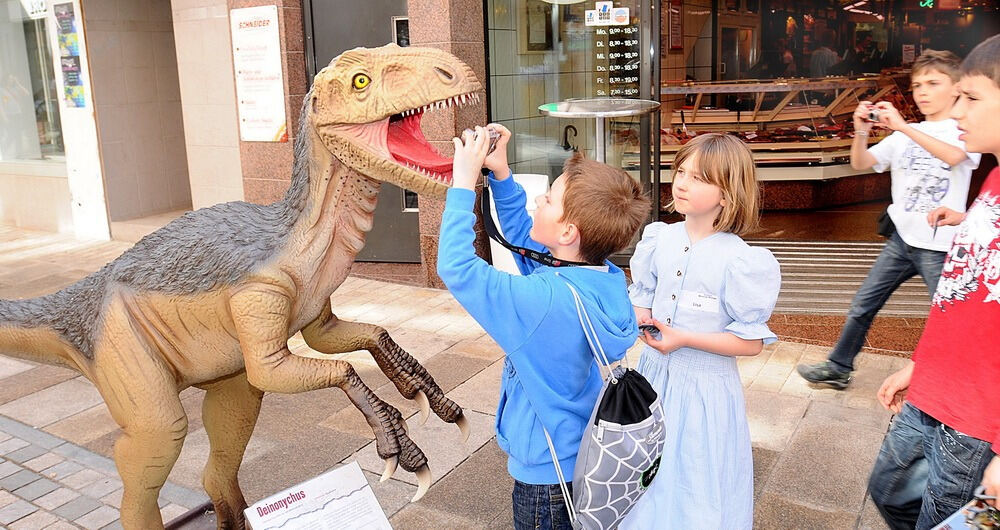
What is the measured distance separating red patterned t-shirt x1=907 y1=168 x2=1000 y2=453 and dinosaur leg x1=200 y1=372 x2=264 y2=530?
183 cm

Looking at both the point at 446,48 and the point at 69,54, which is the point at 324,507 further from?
the point at 69,54

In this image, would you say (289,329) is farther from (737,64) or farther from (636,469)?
(737,64)

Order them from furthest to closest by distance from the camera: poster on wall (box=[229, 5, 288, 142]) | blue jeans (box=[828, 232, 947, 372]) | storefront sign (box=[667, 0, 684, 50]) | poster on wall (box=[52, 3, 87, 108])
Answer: storefront sign (box=[667, 0, 684, 50]), poster on wall (box=[52, 3, 87, 108]), poster on wall (box=[229, 5, 288, 142]), blue jeans (box=[828, 232, 947, 372])

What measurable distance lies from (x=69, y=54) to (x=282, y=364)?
24.3 ft

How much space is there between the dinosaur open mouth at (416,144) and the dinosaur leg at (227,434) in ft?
2.88

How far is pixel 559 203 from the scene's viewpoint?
1875 mm

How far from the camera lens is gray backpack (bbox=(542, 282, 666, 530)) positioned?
1.71 m

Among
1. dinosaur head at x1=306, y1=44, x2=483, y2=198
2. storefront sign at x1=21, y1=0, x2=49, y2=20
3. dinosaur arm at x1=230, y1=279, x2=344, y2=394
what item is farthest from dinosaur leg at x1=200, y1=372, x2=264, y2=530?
storefront sign at x1=21, y1=0, x2=49, y2=20

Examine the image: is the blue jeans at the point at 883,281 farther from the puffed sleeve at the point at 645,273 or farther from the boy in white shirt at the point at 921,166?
the puffed sleeve at the point at 645,273

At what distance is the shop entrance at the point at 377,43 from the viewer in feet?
19.9

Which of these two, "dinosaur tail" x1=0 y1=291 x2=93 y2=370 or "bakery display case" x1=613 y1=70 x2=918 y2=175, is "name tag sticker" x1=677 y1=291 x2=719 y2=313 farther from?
"bakery display case" x1=613 y1=70 x2=918 y2=175

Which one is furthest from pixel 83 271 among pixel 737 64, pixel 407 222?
pixel 737 64

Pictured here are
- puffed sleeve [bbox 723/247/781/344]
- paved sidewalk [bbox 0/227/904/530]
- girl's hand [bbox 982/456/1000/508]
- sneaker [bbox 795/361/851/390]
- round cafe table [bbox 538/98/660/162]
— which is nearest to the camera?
girl's hand [bbox 982/456/1000/508]

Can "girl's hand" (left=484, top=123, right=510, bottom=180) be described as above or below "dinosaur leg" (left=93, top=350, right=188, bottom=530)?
above
